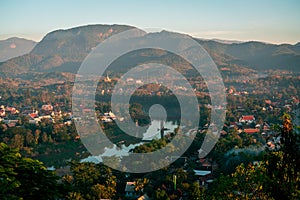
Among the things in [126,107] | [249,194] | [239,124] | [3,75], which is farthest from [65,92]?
[249,194]

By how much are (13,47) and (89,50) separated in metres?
29.5

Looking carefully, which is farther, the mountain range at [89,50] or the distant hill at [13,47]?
the distant hill at [13,47]

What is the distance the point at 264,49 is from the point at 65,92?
39618 mm

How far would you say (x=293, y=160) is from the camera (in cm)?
233

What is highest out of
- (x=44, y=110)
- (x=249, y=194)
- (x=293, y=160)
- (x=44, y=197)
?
(x=293, y=160)

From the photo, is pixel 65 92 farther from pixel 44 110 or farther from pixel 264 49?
pixel 264 49

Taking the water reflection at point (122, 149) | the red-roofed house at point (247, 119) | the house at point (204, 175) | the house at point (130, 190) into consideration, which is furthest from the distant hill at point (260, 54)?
the house at point (130, 190)

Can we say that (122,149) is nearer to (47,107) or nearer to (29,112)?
(29,112)

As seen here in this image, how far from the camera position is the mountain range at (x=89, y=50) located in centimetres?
4681

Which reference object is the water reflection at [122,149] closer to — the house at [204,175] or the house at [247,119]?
the house at [204,175]

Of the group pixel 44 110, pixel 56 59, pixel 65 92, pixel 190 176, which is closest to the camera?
pixel 190 176

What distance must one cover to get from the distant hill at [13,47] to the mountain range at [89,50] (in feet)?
6.99

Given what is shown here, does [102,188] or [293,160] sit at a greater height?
[293,160]

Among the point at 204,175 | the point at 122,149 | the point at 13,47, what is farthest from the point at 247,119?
the point at 13,47
